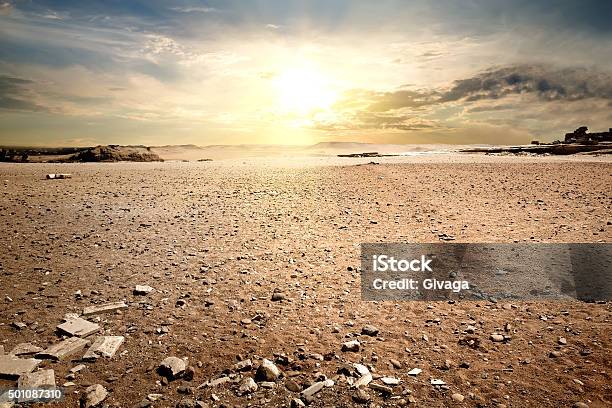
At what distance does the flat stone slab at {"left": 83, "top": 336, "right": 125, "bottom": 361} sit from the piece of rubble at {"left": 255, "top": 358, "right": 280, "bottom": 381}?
5.95ft

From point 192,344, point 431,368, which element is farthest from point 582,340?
point 192,344

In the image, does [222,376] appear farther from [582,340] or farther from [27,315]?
[582,340]

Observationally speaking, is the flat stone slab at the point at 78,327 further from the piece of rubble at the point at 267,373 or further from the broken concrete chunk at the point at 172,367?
the piece of rubble at the point at 267,373

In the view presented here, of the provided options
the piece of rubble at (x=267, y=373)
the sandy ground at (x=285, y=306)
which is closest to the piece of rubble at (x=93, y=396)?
the sandy ground at (x=285, y=306)

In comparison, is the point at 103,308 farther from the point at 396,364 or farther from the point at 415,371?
the point at 415,371

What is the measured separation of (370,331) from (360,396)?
1.19 m

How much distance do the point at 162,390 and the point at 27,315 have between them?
2.77m

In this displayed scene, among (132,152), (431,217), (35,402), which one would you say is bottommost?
(35,402)

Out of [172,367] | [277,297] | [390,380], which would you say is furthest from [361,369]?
[172,367]

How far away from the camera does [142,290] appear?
5641 millimetres

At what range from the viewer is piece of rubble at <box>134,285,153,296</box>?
562cm

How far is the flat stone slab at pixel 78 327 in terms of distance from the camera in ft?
14.9

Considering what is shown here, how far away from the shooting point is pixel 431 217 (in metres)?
9.80

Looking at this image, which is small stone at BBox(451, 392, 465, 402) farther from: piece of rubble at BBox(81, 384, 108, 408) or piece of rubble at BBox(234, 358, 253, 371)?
piece of rubble at BBox(81, 384, 108, 408)
